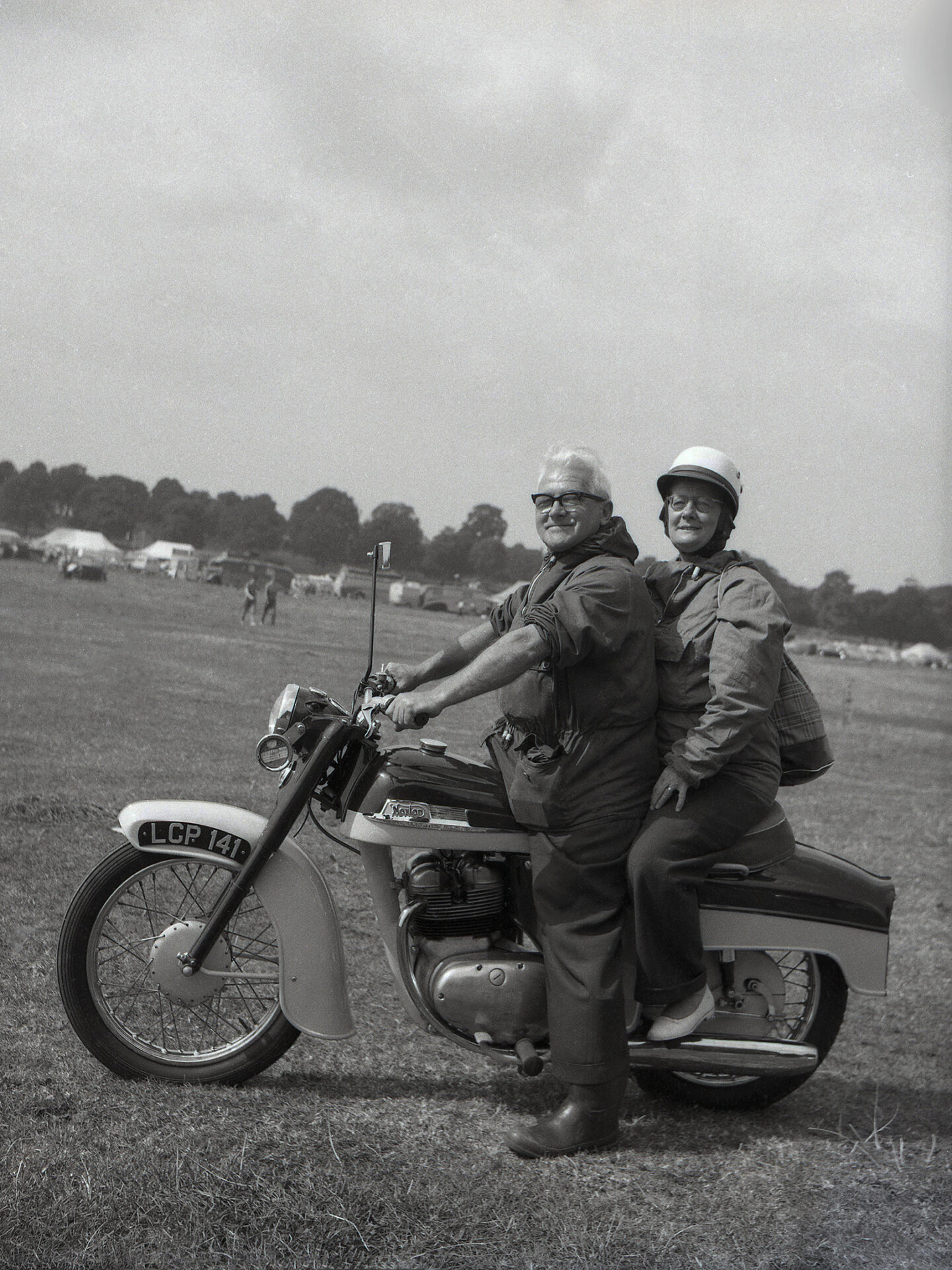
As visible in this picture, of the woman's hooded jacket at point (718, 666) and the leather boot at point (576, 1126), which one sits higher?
the woman's hooded jacket at point (718, 666)

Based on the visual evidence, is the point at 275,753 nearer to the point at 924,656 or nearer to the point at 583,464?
the point at 583,464

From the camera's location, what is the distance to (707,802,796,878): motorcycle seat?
358 centimetres

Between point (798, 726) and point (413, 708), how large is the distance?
3.84 ft

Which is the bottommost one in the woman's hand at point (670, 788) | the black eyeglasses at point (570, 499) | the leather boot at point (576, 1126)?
the leather boot at point (576, 1126)

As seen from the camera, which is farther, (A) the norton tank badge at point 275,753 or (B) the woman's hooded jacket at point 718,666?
(A) the norton tank badge at point 275,753

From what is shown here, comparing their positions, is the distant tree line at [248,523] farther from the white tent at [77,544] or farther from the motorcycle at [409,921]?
the motorcycle at [409,921]

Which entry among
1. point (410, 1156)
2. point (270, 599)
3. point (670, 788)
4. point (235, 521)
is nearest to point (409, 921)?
point (410, 1156)

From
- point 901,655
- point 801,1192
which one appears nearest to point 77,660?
point 801,1192

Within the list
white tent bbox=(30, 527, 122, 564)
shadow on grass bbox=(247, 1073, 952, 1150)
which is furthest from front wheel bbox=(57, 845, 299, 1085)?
white tent bbox=(30, 527, 122, 564)

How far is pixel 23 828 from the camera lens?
6.29m

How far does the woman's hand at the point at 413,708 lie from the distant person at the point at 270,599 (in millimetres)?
23851

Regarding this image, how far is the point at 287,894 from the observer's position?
3.62m

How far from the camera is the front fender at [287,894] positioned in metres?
3.55

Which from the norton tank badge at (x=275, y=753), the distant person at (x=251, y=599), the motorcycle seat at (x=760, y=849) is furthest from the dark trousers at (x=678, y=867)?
the distant person at (x=251, y=599)
